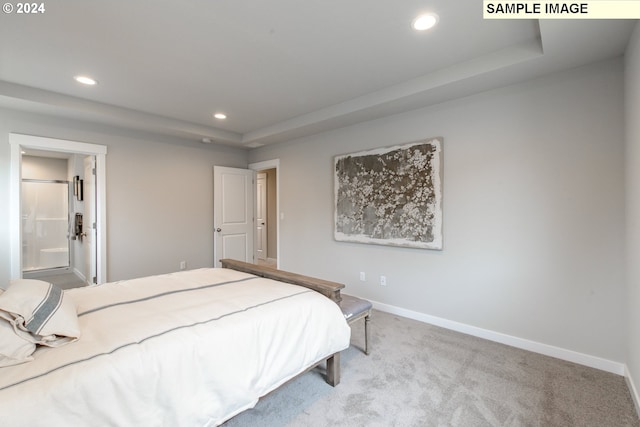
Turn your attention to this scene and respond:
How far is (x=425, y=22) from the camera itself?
6.39 feet

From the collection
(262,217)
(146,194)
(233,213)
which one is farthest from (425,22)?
(262,217)

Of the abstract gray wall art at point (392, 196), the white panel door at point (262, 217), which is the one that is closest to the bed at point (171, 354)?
the abstract gray wall art at point (392, 196)

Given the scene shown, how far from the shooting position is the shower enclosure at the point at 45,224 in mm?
5309

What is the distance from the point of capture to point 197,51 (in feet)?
7.46

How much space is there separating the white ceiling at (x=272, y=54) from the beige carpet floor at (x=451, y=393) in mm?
2354

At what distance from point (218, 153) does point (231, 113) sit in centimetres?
138

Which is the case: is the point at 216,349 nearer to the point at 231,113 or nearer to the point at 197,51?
the point at 197,51

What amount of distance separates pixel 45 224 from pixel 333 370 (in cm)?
645

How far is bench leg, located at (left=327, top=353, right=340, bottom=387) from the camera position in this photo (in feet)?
6.64

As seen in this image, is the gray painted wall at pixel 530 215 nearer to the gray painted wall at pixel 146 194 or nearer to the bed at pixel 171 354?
the bed at pixel 171 354

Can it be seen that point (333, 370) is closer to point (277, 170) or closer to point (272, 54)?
point (272, 54)

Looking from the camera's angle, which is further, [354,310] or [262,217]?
[262,217]

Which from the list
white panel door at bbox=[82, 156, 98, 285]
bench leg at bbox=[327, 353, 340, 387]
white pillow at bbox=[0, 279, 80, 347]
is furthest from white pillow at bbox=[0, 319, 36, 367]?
white panel door at bbox=[82, 156, 98, 285]

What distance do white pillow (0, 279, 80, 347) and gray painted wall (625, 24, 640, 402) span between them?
3087mm
